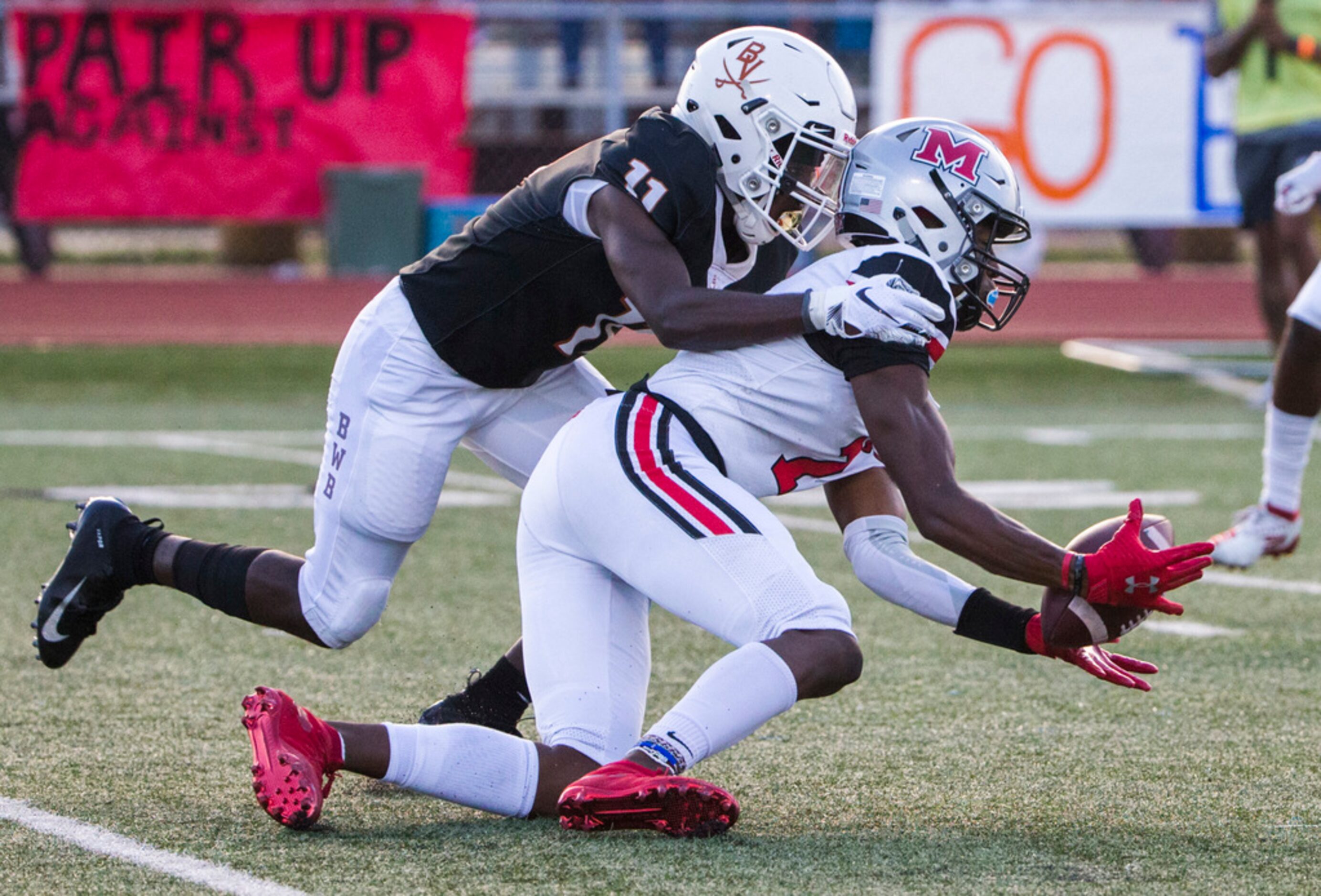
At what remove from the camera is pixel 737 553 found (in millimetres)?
2934

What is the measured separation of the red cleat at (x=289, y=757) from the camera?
2836mm

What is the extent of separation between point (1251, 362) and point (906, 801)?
26.0ft

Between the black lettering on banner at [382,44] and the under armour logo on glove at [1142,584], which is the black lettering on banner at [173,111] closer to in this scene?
the black lettering on banner at [382,44]

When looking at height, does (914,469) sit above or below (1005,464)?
above

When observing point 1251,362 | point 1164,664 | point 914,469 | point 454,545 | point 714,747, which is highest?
point 914,469

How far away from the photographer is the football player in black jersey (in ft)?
11.1

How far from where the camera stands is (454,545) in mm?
5695

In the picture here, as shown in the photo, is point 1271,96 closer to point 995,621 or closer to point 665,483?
point 995,621

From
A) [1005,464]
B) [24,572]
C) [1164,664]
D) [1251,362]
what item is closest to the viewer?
[1164,664]

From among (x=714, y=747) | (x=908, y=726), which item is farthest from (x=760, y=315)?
(x=908, y=726)

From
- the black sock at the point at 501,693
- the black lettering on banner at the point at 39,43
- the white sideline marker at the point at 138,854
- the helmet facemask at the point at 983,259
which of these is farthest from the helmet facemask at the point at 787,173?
the black lettering on banner at the point at 39,43

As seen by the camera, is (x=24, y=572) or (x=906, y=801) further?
(x=24, y=572)

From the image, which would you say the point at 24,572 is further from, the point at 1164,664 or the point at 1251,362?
the point at 1251,362

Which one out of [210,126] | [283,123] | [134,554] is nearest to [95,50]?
[210,126]
